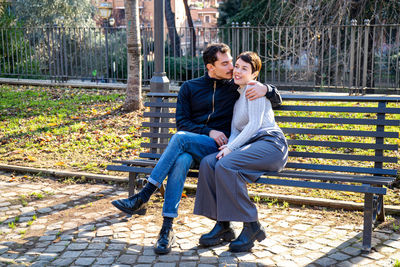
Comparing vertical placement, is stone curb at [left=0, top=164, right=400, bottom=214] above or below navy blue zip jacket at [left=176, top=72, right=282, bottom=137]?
below

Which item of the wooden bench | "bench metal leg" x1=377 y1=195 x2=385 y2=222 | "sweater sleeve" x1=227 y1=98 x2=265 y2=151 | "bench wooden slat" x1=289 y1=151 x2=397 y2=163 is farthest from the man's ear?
"bench metal leg" x1=377 y1=195 x2=385 y2=222

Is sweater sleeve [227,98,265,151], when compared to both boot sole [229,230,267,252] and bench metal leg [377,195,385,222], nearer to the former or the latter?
boot sole [229,230,267,252]

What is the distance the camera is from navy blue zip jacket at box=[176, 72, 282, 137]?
4414 millimetres

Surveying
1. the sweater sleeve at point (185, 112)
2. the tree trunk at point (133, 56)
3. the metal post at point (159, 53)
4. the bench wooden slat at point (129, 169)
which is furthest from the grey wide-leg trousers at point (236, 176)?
the tree trunk at point (133, 56)

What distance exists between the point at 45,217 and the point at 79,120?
14.4 feet

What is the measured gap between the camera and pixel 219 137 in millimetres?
4293

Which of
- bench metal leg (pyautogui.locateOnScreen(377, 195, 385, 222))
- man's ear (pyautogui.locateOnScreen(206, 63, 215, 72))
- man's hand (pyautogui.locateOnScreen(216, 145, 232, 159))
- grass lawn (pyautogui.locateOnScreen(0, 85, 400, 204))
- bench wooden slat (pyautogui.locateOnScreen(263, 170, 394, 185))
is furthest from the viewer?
grass lawn (pyautogui.locateOnScreen(0, 85, 400, 204))

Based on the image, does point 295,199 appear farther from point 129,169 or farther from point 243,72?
point 129,169

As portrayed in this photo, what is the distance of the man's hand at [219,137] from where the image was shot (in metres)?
4.27

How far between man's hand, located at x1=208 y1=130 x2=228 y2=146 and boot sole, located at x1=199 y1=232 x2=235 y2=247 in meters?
0.80

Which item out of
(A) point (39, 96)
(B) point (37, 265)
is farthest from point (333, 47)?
(B) point (37, 265)

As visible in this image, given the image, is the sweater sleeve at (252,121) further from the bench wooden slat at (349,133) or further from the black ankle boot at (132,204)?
the black ankle boot at (132,204)

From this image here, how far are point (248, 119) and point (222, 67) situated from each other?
21.9 inches

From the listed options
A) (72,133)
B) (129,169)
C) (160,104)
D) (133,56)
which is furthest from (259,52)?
(129,169)
